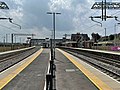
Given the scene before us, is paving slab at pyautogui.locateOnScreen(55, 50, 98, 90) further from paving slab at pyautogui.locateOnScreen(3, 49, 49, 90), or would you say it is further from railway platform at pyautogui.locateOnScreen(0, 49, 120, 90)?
paving slab at pyautogui.locateOnScreen(3, 49, 49, 90)

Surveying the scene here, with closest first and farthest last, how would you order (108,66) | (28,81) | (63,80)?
(28,81)
(63,80)
(108,66)

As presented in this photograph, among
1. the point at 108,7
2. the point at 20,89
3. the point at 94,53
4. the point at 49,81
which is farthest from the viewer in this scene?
the point at 94,53

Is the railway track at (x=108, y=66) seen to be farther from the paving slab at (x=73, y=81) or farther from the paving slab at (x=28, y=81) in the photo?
the paving slab at (x=28, y=81)

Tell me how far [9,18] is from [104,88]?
118ft

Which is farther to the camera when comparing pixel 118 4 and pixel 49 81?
pixel 118 4

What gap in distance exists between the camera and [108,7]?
42.4 metres

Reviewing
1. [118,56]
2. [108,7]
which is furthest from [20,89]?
Result: [108,7]

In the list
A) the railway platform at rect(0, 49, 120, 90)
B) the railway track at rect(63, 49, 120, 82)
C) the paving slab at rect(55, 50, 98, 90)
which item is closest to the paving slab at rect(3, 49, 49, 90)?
the railway platform at rect(0, 49, 120, 90)

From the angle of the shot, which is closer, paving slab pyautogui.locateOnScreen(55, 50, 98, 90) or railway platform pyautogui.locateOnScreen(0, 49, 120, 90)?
paving slab pyautogui.locateOnScreen(55, 50, 98, 90)

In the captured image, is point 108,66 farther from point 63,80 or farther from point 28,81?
point 28,81

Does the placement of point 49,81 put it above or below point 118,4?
below

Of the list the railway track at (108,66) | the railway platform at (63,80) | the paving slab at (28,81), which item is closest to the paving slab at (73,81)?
the railway platform at (63,80)

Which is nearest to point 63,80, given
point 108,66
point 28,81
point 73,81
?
point 73,81

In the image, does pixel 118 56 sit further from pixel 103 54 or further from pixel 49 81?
pixel 49 81
